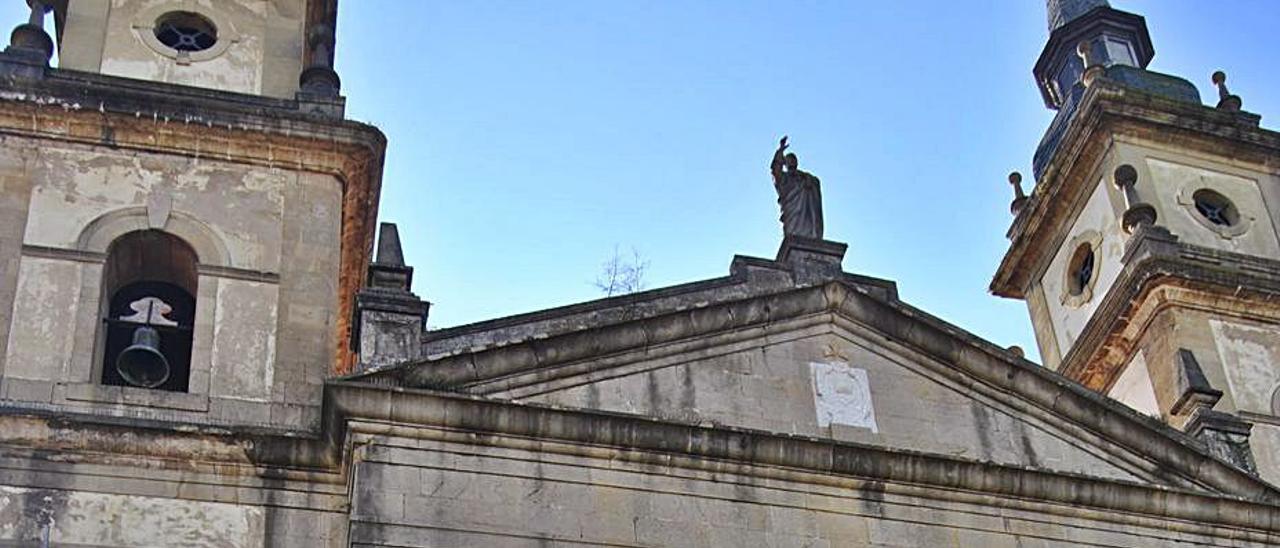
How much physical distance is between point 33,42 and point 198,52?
172 centimetres

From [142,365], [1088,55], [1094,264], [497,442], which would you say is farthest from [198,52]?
[1088,55]

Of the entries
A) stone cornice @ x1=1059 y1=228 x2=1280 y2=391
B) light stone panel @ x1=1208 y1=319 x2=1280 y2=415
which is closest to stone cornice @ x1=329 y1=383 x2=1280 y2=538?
light stone panel @ x1=1208 y1=319 x2=1280 y2=415

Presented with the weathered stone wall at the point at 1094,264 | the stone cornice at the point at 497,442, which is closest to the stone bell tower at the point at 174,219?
the stone cornice at the point at 497,442

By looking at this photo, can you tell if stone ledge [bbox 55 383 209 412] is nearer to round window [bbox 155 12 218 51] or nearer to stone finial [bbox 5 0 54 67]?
stone finial [bbox 5 0 54 67]

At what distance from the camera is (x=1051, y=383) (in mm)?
17922

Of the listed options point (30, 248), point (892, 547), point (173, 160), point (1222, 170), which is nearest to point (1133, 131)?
point (1222, 170)

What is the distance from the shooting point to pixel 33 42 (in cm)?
1973

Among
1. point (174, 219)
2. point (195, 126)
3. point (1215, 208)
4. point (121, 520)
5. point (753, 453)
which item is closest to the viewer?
point (121, 520)

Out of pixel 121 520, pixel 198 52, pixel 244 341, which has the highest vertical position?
pixel 198 52

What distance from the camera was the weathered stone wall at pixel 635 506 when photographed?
1512 centimetres

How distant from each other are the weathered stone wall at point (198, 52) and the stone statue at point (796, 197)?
5.21 metres

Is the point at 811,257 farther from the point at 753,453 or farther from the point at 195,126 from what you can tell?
the point at 195,126

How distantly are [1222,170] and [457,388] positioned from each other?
46.5 feet

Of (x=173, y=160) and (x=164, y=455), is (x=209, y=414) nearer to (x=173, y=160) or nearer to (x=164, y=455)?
(x=164, y=455)
